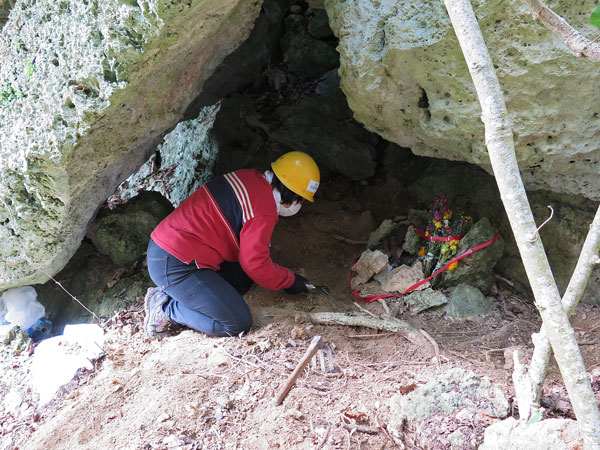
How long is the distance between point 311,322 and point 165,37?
1.98 meters

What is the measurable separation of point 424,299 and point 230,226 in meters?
1.56

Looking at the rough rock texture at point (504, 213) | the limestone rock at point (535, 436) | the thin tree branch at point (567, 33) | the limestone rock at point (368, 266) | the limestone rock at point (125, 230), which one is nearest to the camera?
the thin tree branch at point (567, 33)

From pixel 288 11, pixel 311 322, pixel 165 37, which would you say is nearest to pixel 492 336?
pixel 311 322

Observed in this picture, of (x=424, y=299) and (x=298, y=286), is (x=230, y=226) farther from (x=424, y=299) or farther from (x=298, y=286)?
(x=424, y=299)

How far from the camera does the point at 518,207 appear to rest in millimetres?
1550

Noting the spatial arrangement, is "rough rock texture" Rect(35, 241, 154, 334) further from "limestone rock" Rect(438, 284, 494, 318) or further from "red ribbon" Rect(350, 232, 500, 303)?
"limestone rock" Rect(438, 284, 494, 318)

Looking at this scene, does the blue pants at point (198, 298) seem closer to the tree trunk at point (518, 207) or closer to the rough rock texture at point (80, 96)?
the rough rock texture at point (80, 96)

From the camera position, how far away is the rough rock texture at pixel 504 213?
130 inches

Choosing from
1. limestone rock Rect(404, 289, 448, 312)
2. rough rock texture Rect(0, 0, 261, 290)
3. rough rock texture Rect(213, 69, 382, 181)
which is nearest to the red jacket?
rough rock texture Rect(0, 0, 261, 290)

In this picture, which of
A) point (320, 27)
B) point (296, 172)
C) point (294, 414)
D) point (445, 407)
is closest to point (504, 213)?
point (296, 172)

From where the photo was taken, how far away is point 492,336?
10.3 ft

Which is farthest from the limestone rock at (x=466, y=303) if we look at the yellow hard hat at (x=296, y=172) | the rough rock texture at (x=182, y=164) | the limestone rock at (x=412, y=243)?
the rough rock texture at (x=182, y=164)

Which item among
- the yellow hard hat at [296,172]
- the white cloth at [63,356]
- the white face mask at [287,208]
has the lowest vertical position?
the white cloth at [63,356]

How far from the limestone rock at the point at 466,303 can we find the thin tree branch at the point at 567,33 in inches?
86.5
